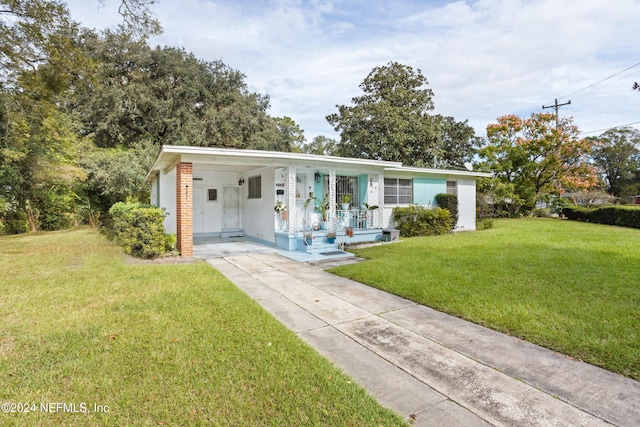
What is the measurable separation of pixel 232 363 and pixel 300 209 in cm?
837

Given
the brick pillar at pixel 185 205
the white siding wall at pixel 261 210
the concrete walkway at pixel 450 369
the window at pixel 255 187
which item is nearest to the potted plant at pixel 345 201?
the white siding wall at pixel 261 210

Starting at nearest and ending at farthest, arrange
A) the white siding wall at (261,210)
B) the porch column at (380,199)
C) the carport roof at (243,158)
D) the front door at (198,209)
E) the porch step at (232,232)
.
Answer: the carport roof at (243,158)
the white siding wall at (261,210)
the porch column at (380,199)
the front door at (198,209)
the porch step at (232,232)

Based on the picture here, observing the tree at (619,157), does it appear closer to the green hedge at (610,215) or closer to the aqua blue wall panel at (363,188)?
the green hedge at (610,215)

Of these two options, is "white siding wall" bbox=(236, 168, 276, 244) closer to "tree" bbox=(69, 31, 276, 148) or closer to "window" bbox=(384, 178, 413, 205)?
"window" bbox=(384, 178, 413, 205)

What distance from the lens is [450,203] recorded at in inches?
580

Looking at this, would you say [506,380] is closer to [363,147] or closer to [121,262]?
[121,262]

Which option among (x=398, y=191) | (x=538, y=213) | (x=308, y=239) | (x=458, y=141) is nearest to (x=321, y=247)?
(x=308, y=239)

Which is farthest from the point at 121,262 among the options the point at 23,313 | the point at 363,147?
the point at 363,147

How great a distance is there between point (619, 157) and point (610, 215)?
32.5 meters

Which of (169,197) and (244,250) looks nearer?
(244,250)

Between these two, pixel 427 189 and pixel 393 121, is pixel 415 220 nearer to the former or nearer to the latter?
pixel 427 189

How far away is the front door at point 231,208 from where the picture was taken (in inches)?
531

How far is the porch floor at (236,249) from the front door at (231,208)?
31.0 inches

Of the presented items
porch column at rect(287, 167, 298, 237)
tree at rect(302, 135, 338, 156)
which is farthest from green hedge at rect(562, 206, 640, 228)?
tree at rect(302, 135, 338, 156)
